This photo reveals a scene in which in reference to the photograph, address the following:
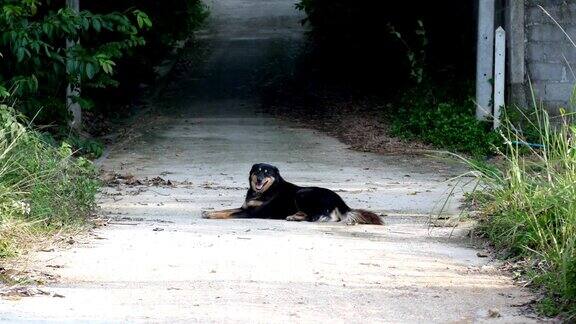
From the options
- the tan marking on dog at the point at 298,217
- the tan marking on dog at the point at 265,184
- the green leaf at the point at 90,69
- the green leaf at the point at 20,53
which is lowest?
the tan marking on dog at the point at 298,217

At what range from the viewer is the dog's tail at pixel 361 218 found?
10242 millimetres

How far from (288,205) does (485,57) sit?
734cm

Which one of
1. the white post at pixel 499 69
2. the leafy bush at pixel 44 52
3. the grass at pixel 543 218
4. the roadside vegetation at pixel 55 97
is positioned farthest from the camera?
the white post at pixel 499 69

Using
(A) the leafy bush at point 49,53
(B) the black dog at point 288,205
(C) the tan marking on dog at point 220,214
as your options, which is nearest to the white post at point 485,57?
(A) the leafy bush at point 49,53

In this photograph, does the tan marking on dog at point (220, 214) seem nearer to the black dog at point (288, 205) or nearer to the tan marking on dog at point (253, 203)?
the black dog at point (288, 205)

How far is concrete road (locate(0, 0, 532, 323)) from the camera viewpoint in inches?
253

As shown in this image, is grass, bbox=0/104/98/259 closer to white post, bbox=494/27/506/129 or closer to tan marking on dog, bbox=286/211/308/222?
tan marking on dog, bbox=286/211/308/222

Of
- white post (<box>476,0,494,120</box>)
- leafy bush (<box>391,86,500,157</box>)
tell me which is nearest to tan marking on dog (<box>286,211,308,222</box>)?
leafy bush (<box>391,86,500,157</box>)

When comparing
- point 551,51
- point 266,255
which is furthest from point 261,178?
point 551,51

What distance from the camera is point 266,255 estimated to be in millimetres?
8148

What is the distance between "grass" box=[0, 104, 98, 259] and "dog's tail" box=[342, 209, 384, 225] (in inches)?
95.0

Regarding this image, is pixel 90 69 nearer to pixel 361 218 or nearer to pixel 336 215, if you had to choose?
pixel 336 215

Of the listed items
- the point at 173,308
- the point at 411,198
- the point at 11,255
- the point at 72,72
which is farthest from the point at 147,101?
the point at 173,308

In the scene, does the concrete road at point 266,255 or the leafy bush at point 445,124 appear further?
the leafy bush at point 445,124
